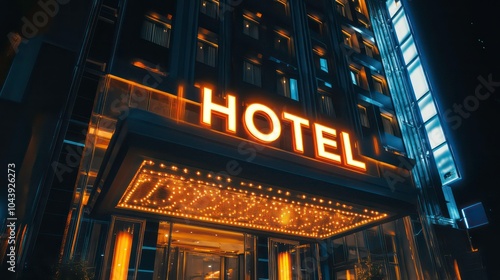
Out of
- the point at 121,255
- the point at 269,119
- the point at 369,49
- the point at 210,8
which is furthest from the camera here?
the point at 369,49

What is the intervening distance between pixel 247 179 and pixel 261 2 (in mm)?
14911

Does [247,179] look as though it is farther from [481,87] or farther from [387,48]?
[481,87]

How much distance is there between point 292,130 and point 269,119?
100 centimetres

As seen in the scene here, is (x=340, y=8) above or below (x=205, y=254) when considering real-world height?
above

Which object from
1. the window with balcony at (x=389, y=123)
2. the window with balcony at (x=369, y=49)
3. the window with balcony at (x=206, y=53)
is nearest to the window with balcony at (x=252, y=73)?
the window with balcony at (x=206, y=53)

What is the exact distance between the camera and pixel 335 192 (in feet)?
35.8

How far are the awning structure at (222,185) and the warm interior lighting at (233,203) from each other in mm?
28

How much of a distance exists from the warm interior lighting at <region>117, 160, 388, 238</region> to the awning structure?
0.03m

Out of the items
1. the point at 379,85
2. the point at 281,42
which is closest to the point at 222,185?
the point at 281,42

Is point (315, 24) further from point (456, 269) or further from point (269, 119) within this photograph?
point (456, 269)

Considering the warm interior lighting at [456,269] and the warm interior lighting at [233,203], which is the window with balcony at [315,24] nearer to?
the warm interior lighting at [233,203]

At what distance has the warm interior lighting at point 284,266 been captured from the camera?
14320mm

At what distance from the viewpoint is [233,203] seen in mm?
11742

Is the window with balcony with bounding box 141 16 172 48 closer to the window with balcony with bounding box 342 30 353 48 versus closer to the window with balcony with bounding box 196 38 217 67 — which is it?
the window with balcony with bounding box 196 38 217 67
